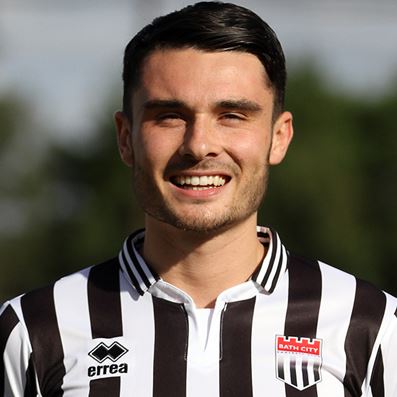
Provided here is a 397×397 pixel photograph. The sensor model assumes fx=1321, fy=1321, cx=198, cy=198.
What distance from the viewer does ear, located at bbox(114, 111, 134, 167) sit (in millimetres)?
4027

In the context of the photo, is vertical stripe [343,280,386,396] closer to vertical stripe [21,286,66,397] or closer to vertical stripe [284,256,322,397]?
vertical stripe [284,256,322,397]

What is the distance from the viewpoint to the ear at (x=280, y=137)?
4.04 meters

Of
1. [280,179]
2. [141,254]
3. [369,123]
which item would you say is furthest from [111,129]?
[141,254]

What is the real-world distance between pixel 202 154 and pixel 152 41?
17.8 inches

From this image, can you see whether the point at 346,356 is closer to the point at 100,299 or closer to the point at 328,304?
the point at 328,304

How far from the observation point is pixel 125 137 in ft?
13.3

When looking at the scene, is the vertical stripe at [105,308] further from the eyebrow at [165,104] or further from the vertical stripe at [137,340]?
the eyebrow at [165,104]

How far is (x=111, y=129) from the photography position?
38531 millimetres

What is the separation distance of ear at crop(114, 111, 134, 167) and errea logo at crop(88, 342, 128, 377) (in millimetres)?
558

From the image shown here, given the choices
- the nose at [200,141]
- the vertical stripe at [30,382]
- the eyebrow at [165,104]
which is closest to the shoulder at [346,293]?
the nose at [200,141]

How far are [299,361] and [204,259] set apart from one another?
421 millimetres

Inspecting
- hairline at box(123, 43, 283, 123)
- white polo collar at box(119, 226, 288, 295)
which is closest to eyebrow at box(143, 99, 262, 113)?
hairline at box(123, 43, 283, 123)

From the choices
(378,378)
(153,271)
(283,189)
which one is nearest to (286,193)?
(283,189)

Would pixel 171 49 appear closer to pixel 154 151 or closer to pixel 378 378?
pixel 154 151
